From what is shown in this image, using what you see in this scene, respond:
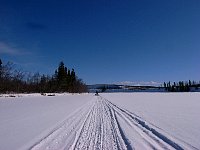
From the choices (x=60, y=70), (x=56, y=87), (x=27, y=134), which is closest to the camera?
(x=27, y=134)

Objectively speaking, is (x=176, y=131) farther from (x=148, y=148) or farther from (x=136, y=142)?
(x=148, y=148)

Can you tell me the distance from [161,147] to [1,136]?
4.27 metres

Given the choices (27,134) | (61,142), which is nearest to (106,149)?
(61,142)

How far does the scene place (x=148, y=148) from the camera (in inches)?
233

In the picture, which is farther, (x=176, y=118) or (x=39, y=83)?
(x=39, y=83)

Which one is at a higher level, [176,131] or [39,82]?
[39,82]

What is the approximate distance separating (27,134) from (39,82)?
77.6 meters

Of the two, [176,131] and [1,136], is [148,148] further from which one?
[1,136]

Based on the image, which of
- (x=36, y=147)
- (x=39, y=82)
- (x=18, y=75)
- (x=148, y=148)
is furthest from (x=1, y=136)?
(x=39, y=82)

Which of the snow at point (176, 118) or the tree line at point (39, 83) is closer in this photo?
the snow at point (176, 118)

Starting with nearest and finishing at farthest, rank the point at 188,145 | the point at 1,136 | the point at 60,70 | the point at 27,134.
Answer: the point at 188,145
the point at 1,136
the point at 27,134
the point at 60,70

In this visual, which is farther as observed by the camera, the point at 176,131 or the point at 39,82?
the point at 39,82

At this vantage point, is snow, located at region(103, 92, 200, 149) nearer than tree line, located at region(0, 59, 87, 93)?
Yes

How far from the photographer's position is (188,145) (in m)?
6.15
